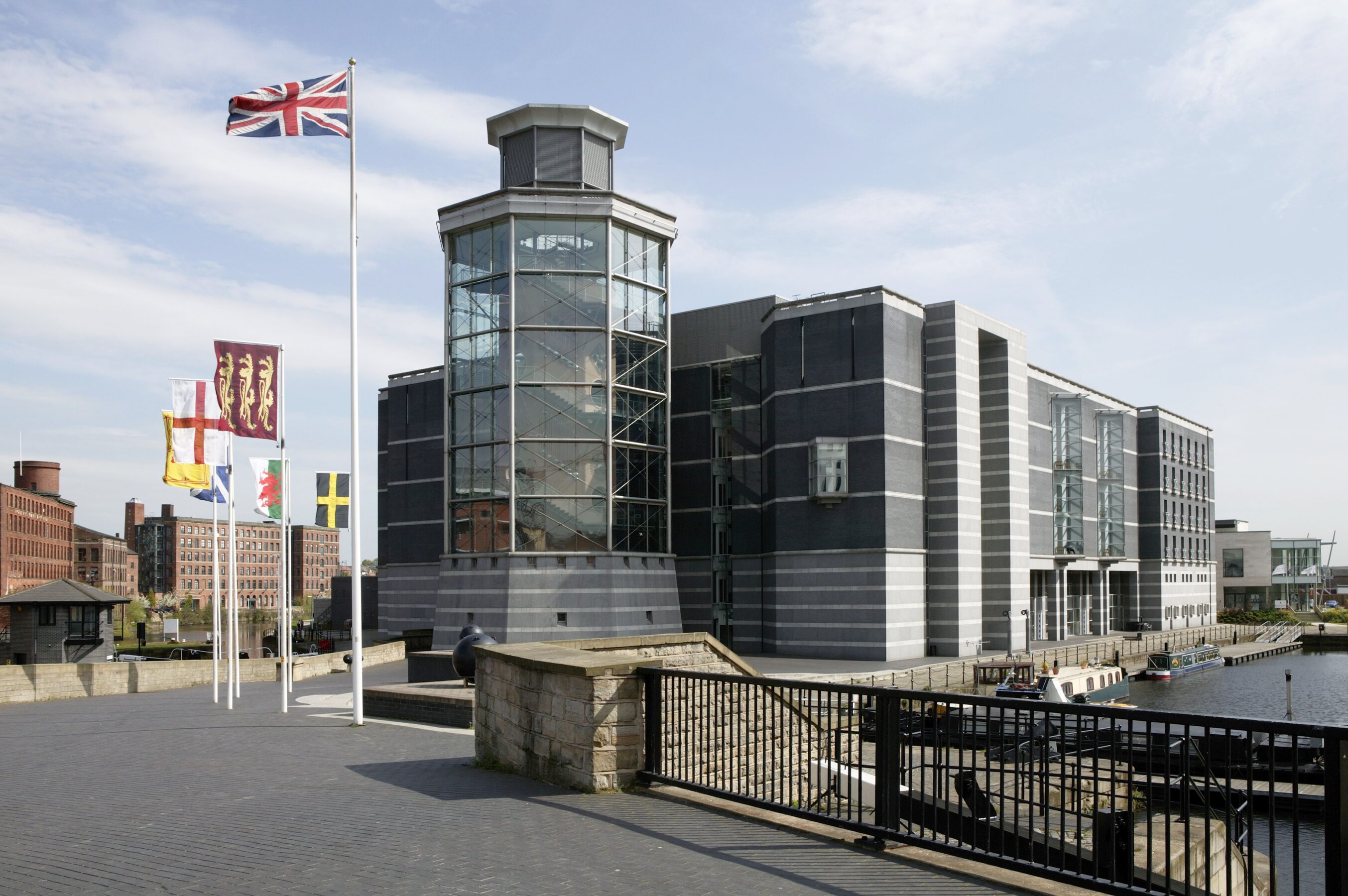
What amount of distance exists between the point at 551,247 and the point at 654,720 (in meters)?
45.0

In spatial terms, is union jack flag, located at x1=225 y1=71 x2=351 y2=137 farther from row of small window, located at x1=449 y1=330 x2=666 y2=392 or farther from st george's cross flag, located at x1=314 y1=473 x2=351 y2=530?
row of small window, located at x1=449 y1=330 x2=666 y2=392

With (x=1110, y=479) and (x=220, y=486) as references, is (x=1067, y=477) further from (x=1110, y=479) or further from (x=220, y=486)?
(x=220, y=486)

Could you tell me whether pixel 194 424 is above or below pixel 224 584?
above

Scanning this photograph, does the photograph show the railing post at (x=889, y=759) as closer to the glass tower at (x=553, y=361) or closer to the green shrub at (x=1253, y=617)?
the glass tower at (x=553, y=361)

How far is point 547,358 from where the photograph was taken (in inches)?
2074

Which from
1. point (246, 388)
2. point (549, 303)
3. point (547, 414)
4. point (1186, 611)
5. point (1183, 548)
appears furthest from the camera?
point (1186, 611)

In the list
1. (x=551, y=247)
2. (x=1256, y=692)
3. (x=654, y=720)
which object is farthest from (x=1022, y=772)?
(x=1256, y=692)

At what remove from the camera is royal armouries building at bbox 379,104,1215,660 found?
52.4 metres

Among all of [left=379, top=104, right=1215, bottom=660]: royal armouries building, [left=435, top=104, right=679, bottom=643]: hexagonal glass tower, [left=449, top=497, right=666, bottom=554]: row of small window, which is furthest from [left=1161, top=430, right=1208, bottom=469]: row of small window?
[left=449, top=497, right=666, bottom=554]: row of small window

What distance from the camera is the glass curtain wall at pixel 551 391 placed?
171ft

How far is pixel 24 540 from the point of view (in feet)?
358

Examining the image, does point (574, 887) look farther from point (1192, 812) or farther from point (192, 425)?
point (192, 425)

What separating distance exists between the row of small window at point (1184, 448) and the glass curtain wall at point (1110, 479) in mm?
10125

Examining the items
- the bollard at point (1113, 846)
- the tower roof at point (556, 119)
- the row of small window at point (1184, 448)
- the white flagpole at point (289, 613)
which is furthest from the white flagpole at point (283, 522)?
the row of small window at point (1184, 448)
